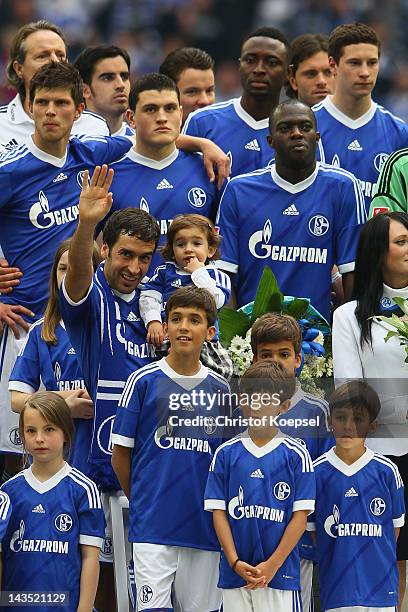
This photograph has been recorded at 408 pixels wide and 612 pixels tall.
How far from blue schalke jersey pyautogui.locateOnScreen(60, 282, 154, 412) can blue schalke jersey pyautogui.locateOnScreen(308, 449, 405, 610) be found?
0.96 meters

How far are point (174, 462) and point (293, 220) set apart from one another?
66.5 inches

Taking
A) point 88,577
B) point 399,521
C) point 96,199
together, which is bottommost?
point 88,577

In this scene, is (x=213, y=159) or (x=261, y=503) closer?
(x=261, y=503)

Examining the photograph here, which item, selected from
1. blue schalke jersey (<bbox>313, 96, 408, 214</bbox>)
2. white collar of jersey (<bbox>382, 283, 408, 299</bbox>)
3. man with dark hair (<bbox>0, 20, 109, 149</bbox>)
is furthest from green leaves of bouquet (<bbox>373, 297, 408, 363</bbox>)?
man with dark hair (<bbox>0, 20, 109, 149</bbox>)

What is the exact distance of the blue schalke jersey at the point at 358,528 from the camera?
5945 millimetres

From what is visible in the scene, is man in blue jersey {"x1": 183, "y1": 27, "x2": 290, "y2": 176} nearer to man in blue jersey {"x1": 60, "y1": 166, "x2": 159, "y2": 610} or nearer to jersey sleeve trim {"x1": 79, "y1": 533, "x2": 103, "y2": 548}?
man in blue jersey {"x1": 60, "y1": 166, "x2": 159, "y2": 610}

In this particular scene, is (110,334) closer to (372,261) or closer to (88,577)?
(88,577)

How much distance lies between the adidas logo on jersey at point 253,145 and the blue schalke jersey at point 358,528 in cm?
240

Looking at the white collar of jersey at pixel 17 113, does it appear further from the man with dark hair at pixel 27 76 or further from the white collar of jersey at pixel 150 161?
the white collar of jersey at pixel 150 161

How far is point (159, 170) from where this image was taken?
7.44 metres

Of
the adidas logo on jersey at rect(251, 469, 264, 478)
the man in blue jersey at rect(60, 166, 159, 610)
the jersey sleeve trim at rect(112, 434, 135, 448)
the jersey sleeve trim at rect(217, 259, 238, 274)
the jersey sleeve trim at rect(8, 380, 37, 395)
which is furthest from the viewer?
the jersey sleeve trim at rect(217, 259, 238, 274)

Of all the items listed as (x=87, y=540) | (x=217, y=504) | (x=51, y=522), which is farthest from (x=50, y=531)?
(x=217, y=504)

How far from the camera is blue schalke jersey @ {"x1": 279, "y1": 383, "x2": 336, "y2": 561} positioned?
243 inches

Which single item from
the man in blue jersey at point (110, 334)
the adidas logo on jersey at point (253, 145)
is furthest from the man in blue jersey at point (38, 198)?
the adidas logo on jersey at point (253, 145)
